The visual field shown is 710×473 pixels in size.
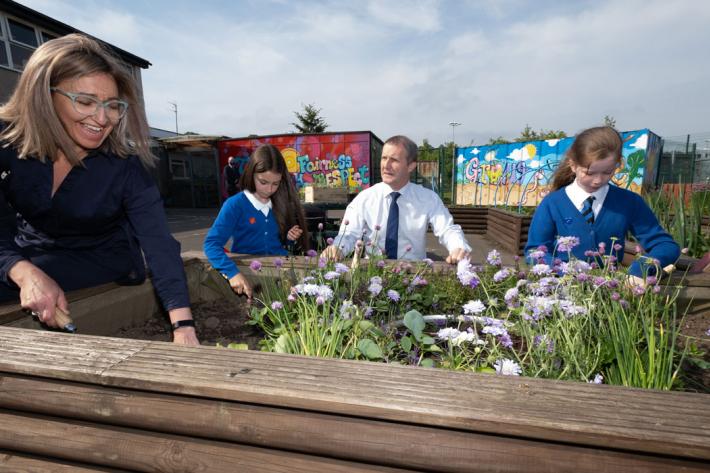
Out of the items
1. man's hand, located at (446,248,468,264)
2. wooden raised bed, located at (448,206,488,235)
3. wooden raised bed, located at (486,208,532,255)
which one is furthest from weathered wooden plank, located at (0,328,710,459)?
wooden raised bed, located at (448,206,488,235)

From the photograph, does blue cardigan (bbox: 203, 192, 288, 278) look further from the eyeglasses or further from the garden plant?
the eyeglasses

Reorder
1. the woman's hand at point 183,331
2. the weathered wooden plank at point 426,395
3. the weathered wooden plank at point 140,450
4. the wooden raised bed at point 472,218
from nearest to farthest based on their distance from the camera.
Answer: the weathered wooden plank at point 426,395, the weathered wooden plank at point 140,450, the woman's hand at point 183,331, the wooden raised bed at point 472,218

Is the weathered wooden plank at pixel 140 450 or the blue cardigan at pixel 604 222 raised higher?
the blue cardigan at pixel 604 222

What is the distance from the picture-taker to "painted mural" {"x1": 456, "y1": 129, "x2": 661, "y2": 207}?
37.7 ft

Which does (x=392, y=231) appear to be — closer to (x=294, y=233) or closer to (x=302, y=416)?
(x=294, y=233)

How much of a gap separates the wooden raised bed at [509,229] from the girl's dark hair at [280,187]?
4.68 m

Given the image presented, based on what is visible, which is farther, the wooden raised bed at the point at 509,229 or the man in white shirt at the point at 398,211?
the wooden raised bed at the point at 509,229

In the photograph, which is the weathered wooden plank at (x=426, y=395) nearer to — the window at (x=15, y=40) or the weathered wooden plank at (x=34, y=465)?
the weathered wooden plank at (x=34, y=465)

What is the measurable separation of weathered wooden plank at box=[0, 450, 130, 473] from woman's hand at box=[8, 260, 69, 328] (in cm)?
39

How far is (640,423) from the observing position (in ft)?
1.89

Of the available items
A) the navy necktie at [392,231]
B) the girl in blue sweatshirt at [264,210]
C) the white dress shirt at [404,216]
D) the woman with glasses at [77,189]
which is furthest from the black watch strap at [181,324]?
the navy necktie at [392,231]

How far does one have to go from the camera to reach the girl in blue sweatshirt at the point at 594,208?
1972 mm

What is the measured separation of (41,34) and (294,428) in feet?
64.6

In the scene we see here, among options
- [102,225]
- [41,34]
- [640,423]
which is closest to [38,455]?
[102,225]
